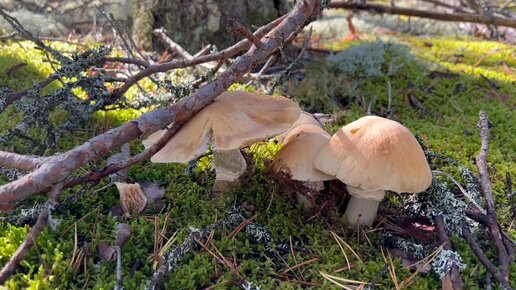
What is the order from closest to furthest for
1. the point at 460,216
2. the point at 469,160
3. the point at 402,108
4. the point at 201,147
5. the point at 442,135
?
the point at 201,147
the point at 460,216
the point at 469,160
the point at 442,135
the point at 402,108

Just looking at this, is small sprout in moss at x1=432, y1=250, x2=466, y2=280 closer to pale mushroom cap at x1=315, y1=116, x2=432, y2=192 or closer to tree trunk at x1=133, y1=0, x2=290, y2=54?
pale mushroom cap at x1=315, y1=116, x2=432, y2=192

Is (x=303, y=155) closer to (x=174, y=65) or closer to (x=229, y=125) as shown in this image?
(x=229, y=125)

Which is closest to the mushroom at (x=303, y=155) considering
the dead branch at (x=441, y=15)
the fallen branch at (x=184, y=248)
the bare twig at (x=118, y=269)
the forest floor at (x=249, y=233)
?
the forest floor at (x=249, y=233)

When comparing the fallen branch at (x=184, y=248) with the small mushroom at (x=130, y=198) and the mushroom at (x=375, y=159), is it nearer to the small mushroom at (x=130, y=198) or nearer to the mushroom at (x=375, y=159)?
the small mushroom at (x=130, y=198)

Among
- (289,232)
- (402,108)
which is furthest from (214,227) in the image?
(402,108)

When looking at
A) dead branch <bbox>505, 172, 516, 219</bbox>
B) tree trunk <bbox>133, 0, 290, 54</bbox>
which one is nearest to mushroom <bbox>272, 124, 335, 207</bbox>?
dead branch <bbox>505, 172, 516, 219</bbox>

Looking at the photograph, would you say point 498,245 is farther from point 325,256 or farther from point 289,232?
point 289,232

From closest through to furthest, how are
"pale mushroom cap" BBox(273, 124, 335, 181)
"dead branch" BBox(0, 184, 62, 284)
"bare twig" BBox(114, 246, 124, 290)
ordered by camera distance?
"dead branch" BBox(0, 184, 62, 284)
"bare twig" BBox(114, 246, 124, 290)
"pale mushroom cap" BBox(273, 124, 335, 181)

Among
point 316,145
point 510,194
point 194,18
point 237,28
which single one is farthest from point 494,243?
point 194,18
